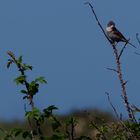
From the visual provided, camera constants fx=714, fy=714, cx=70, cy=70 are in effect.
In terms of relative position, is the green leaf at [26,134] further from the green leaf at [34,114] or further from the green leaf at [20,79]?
the green leaf at [20,79]

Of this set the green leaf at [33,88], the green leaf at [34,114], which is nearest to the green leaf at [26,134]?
the green leaf at [34,114]

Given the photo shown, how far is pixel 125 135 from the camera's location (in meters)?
5.50

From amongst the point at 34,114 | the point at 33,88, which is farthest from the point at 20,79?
the point at 34,114

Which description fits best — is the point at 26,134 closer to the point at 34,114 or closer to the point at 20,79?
the point at 34,114

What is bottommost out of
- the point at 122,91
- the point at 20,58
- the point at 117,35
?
the point at 122,91

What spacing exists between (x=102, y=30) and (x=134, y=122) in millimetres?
794

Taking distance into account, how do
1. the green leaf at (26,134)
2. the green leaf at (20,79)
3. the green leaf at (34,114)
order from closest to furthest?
the green leaf at (34,114), the green leaf at (26,134), the green leaf at (20,79)

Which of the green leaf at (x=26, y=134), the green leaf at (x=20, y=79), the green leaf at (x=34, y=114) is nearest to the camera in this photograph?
the green leaf at (x=34, y=114)

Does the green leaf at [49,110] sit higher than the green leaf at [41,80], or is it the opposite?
the green leaf at [41,80]

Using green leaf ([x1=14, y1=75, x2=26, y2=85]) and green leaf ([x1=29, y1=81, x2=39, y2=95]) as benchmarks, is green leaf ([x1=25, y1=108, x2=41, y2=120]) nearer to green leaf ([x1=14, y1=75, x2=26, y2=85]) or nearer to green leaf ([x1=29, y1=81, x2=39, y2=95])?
green leaf ([x1=29, y1=81, x2=39, y2=95])

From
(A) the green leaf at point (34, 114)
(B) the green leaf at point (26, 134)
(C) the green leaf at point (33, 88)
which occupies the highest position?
(C) the green leaf at point (33, 88)

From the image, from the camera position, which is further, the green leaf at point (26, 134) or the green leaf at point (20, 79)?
the green leaf at point (20, 79)

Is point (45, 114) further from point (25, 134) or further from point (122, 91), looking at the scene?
point (122, 91)

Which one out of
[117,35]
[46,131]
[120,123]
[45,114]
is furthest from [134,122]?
[46,131]
